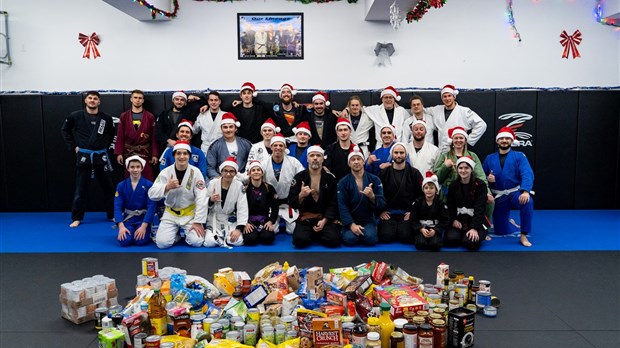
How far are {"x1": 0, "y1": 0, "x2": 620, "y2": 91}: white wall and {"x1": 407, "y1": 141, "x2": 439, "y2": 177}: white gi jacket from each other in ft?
7.88

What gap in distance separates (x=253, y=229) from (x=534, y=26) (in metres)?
6.39

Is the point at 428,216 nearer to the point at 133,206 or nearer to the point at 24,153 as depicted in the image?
the point at 133,206

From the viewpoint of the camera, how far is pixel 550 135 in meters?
8.75

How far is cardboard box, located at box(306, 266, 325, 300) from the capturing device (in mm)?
3836

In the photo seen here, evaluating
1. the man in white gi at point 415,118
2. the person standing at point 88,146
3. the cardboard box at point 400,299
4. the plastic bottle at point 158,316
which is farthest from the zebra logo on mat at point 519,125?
the plastic bottle at point 158,316

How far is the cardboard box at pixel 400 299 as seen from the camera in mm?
3486

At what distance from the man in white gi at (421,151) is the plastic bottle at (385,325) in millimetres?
3821

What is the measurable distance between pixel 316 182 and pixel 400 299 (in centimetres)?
291

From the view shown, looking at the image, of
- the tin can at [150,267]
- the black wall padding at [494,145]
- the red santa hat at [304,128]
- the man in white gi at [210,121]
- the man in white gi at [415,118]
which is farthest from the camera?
the black wall padding at [494,145]

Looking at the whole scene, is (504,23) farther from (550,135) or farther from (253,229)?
(253,229)

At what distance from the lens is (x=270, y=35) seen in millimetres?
8922

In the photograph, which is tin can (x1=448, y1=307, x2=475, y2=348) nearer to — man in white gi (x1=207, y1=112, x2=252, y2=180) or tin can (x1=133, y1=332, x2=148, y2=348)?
tin can (x1=133, y1=332, x2=148, y2=348)

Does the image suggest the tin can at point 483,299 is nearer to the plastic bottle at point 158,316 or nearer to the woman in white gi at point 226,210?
the plastic bottle at point 158,316

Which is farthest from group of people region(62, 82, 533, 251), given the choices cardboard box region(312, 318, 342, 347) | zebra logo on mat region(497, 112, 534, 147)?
cardboard box region(312, 318, 342, 347)
